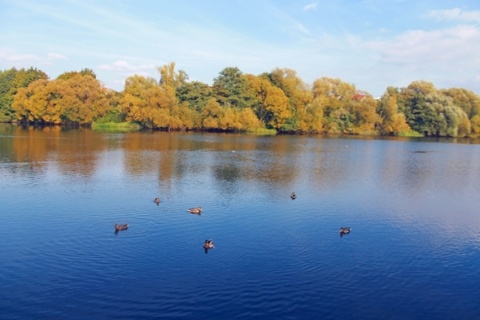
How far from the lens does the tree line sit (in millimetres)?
78250

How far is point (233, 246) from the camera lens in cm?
1492

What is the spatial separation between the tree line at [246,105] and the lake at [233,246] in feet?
162

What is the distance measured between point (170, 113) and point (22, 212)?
61.2 meters

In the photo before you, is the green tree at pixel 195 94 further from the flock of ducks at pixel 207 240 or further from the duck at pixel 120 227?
the duck at pixel 120 227

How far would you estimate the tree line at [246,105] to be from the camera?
7825 cm

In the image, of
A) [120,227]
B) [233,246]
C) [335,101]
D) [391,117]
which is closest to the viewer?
[233,246]

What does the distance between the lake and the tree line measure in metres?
49.4

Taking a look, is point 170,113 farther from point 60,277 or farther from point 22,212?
point 60,277

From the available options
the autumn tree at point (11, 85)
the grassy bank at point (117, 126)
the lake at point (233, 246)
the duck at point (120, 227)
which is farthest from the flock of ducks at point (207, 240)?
the autumn tree at point (11, 85)

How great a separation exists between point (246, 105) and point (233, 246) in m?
66.7

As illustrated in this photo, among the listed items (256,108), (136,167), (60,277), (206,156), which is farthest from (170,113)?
(60,277)

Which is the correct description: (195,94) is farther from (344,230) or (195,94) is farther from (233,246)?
(233,246)

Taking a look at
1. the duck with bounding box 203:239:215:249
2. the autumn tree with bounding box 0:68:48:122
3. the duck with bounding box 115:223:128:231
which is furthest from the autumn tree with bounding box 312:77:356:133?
the duck with bounding box 203:239:215:249

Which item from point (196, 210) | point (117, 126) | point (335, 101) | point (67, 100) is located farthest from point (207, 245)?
point (335, 101)
